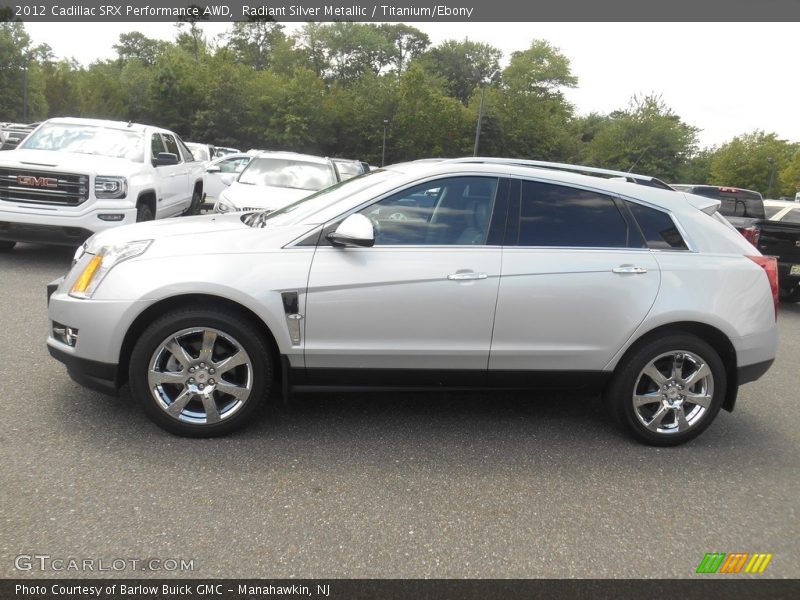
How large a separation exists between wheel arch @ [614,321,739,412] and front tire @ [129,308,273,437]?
2.18m

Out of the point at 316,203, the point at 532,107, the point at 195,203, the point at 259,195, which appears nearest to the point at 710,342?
the point at 316,203

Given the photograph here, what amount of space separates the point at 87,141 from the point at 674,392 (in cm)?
825

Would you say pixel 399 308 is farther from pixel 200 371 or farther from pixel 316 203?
pixel 200 371

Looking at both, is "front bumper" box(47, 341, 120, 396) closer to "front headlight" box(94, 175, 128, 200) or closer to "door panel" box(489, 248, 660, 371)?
"door panel" box(489, 248, 660, 371)

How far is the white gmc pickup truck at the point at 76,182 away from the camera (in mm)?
8016

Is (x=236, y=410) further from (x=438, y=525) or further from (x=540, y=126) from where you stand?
(x=540, y=126)

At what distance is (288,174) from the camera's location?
10375mm

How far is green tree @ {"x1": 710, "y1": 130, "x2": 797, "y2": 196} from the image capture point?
2608 inches

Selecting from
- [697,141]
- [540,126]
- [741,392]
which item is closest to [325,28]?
[540,126]

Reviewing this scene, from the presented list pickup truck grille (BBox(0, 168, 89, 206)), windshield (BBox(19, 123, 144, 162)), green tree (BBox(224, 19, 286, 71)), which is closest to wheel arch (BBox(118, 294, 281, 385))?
pickup truck grille (BBox(0, 168, 89, 206))

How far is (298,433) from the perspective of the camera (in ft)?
12.9

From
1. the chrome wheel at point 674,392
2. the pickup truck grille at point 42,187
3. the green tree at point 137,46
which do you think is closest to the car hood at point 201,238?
the chrome wheel at point 674,392

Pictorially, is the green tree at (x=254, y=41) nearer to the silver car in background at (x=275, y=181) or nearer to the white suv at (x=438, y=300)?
the silver car in background at (x=275, y=181)

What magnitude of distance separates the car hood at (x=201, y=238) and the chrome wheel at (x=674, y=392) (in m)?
2.26
